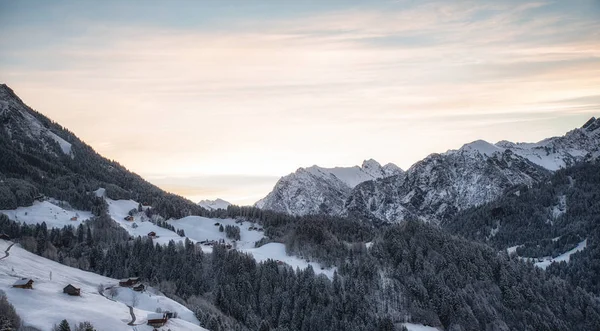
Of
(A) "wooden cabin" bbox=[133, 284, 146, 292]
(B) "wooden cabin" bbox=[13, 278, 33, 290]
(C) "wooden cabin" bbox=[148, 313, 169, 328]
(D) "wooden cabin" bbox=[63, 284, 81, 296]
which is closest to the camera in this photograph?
(C) "wooden cabin" bbox=[148, 313, 169, 328]

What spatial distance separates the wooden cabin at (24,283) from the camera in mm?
122562

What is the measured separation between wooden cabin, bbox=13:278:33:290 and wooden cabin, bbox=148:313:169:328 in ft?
85.7

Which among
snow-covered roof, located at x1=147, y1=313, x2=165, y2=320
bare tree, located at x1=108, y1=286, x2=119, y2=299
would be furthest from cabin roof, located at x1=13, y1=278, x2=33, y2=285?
snow-covered roof, located at x1=147, y1=313, x2=165, y2=320

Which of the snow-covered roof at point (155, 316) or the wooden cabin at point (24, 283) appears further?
the snow-covered roof at point (155, 316)

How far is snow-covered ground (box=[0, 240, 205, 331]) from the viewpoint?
110 metres

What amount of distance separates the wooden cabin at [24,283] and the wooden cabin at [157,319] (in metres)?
26.1

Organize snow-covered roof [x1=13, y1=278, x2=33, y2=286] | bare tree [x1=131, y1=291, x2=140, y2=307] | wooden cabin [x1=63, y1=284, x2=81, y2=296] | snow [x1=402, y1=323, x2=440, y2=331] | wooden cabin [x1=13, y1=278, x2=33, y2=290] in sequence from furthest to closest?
snow [x1=402, y1=323, x2=440, y2=331] → bare tree [x1=131, y1=291, x2=140, y2=307] → wooden cabin [x1=63, y1=284, x2=81, y2=296] → snow-covered roof [x1=13, y1=278, x2=33, y2=286] → wooden cabin [x1=13, y1=278, x2=33, y2=290]

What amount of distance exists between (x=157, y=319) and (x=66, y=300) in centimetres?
2012

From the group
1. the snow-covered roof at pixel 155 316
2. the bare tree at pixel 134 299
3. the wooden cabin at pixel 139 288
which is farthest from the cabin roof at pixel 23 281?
the wooden cabin at pixel 139 288

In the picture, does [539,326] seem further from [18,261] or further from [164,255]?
[18,261]

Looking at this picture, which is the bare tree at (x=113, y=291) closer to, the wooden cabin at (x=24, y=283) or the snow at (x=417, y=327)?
the wooden cabin at (x=24, y=283)

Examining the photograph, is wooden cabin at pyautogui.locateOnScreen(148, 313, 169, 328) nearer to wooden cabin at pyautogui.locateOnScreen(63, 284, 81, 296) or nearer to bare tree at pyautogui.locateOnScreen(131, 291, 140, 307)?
wooden cabin at pyautogui.locateOnScreen(63, 284, 81, 296)

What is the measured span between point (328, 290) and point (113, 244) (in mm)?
74186

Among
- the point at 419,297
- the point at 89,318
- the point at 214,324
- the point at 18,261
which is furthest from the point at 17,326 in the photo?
the point at 419,297
